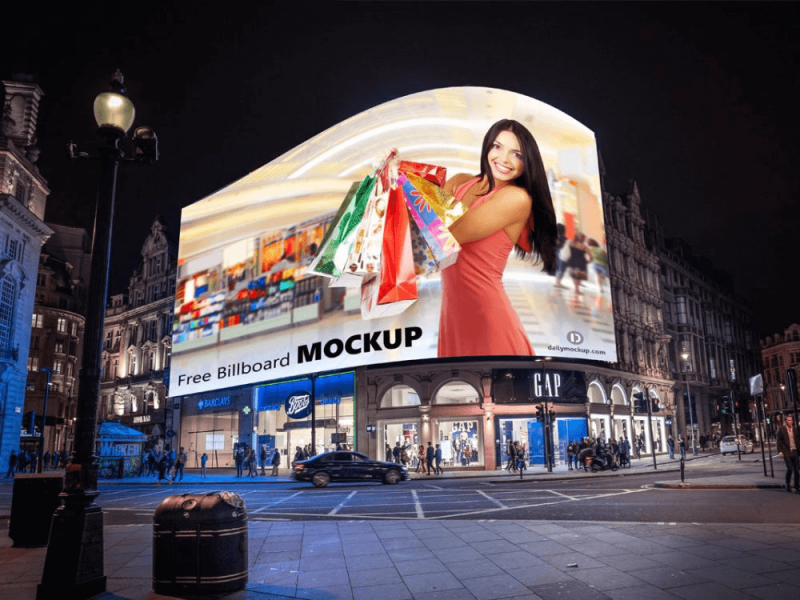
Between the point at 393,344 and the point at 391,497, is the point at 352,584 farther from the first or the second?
the point at 393,344

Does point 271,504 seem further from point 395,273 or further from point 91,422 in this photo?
point 395,273

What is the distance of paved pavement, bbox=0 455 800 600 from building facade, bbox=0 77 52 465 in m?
45.0

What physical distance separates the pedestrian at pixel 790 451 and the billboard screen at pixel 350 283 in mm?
18915

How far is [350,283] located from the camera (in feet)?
125

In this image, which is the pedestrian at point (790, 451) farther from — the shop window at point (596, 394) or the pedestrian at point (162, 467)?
the pedestrian at point (162, 467)

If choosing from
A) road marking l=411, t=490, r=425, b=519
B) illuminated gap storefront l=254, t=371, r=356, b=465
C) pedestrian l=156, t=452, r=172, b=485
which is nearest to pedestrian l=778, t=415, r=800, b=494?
road marking l=411, t=490, r=425, b=519

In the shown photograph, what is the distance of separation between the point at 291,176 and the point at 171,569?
1539 inches

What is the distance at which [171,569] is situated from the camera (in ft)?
21.6

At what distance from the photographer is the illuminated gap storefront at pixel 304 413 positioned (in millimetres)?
40375

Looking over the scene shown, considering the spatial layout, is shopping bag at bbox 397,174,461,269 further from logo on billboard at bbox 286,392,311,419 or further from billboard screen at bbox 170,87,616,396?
logo on billboard at bbox 286,392,311,419

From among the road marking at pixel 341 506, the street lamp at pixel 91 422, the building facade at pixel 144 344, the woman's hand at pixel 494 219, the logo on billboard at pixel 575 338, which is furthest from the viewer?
the building facade at pixel 144 344

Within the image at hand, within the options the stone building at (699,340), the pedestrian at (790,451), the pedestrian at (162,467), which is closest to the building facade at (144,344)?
the pedestrian at (162,467)

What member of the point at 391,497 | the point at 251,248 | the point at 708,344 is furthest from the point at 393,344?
the point at 708,344

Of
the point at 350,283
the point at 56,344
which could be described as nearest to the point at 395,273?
the point at 350,283
